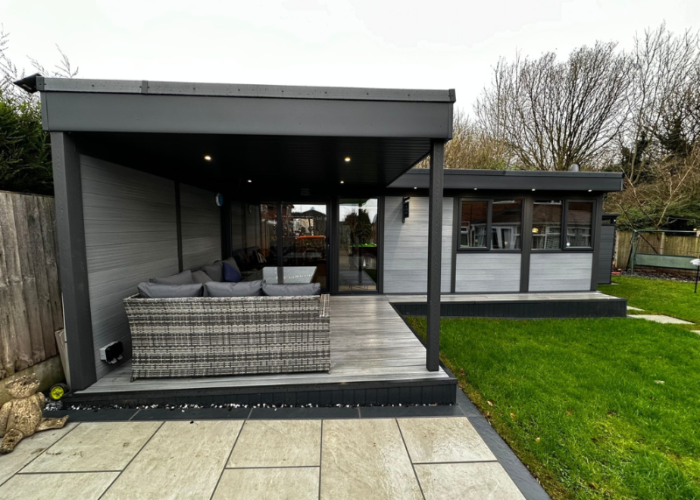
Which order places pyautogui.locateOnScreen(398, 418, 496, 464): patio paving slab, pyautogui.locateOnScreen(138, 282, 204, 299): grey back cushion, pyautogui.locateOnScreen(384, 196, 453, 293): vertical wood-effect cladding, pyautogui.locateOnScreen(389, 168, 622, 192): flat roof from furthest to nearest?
1. pyautogui.locateOnScreen(384, 196, 453, 293): vertical wood-effect cladding
2. pyautogui.locateOnScreen(389, 168, 622, 192): flat roof
3. pyautogui.locateOnScreen(138, 282, 204, 299): grey back cushion
4. pyautogui.locateOnScreen(398, 418, 496, 464): patio paving slab

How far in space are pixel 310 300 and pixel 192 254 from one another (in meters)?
2.90

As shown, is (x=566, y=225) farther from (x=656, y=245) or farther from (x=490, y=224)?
(x=656, y=245)

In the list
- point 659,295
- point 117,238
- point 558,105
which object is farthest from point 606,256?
point 117,238

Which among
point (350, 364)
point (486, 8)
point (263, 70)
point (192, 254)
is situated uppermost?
point (486, 8)

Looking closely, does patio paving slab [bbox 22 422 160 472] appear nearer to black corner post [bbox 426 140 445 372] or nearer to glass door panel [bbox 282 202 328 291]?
black corner post [bbox 426 140 445 372]

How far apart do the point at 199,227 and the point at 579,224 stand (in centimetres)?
739

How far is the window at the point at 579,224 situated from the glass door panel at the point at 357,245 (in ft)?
13.2

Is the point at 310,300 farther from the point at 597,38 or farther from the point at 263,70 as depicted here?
the point at 597,38

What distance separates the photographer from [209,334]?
259 cm

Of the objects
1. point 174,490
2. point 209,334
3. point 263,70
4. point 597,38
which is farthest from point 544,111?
point 174,490

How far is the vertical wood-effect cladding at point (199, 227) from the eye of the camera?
4.34 metres

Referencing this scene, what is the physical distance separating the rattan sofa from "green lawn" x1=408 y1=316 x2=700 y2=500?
1625 mm

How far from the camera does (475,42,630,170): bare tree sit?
11438 millimetres

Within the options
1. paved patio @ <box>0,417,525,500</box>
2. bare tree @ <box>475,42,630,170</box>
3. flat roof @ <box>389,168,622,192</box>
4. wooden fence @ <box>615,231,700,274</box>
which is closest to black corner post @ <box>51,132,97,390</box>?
paved patio @ <box>0,417,525,500</box>
